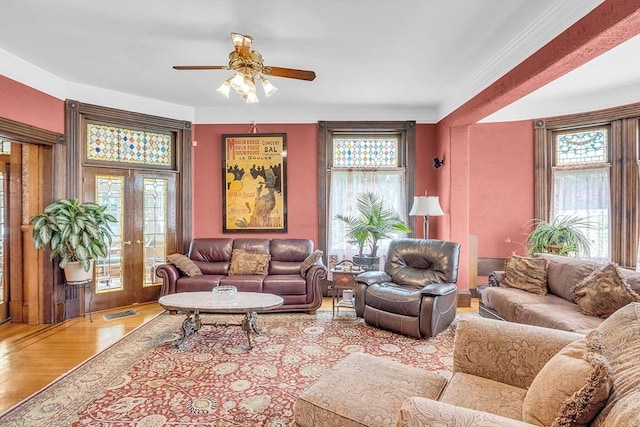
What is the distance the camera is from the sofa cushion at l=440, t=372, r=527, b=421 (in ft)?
4.91

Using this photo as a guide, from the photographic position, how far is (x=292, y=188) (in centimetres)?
546

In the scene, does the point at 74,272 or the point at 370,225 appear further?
the point at 370,225

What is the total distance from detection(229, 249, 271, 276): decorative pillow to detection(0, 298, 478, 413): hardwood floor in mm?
1062

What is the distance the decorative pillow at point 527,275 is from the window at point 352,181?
1903 mm

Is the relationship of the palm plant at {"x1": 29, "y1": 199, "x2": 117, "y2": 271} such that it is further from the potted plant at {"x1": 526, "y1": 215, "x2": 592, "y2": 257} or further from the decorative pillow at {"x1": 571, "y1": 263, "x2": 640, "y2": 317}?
the potted plant at {"x1": 526, "y1": 215, "x2": 592, "y2": 257}

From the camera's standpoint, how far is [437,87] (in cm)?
449

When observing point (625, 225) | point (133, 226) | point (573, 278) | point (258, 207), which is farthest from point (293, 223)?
point (625, 225)

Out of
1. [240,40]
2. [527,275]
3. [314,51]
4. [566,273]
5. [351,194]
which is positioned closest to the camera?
[240,40]

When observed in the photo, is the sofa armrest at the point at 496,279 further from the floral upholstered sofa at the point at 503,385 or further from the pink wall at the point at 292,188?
the pink wall at the point at 292,188

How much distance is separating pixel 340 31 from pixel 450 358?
10.2 ft

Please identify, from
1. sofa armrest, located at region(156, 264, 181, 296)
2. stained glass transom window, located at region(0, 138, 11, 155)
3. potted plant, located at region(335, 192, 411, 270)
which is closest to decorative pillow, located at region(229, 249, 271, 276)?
sofa armrest, located at region(156, 264, 181, 296)

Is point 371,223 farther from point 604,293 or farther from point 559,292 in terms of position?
point 604,293

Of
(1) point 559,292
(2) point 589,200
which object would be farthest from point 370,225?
(2) point 589,200

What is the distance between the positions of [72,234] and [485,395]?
4366 mm
